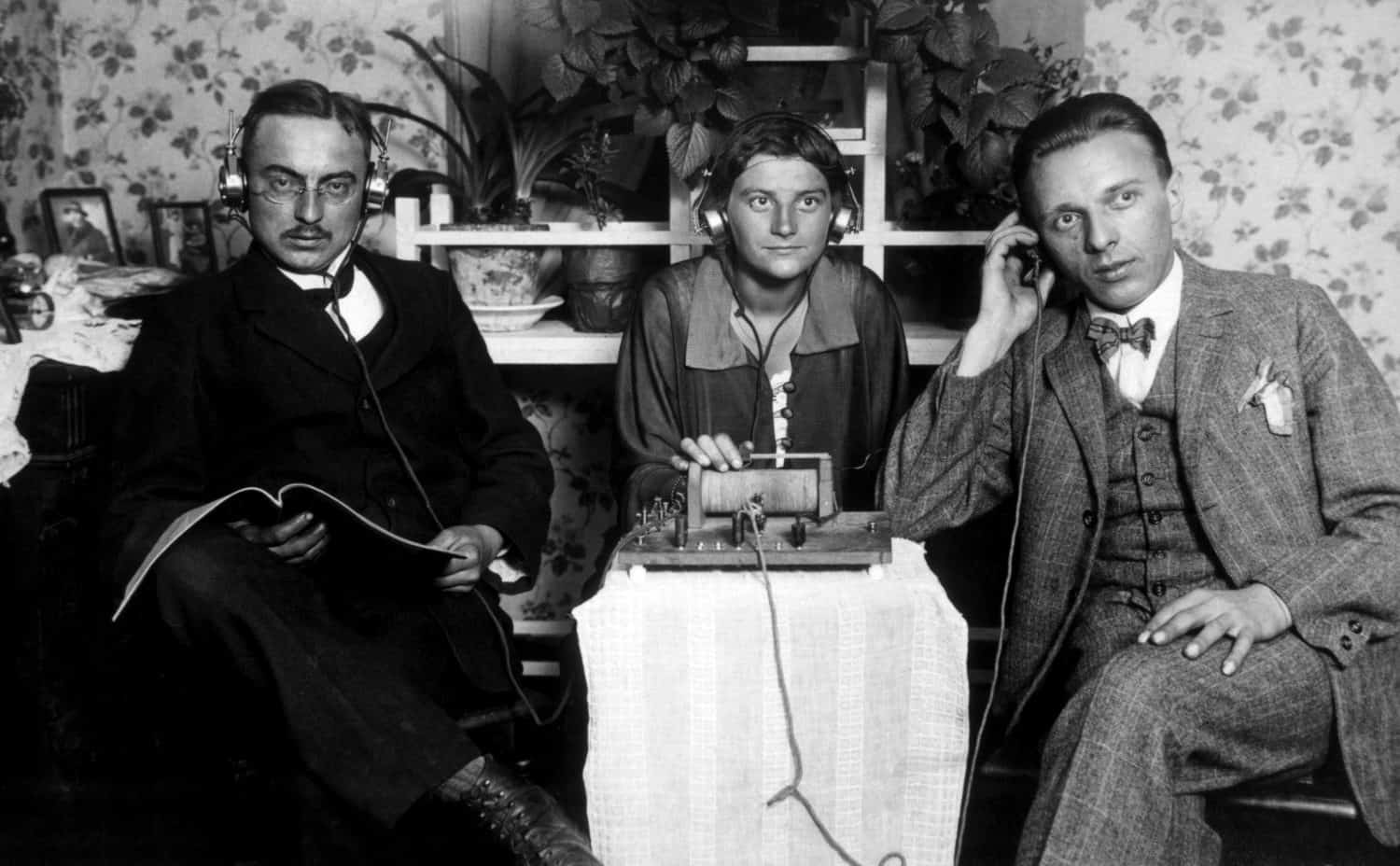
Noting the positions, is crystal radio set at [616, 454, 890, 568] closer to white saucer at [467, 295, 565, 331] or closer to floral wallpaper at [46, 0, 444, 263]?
white saucer at [467, 295, 565, 331]

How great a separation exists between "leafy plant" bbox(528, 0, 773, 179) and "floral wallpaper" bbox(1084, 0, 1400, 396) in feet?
3.64

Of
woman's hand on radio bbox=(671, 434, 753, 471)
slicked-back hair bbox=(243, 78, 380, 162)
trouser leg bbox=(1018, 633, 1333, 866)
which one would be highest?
slicked-back hair bbox=(243, 78, 380, 162)

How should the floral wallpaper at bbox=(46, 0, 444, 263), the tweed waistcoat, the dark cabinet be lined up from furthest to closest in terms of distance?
1. the floral wallpaper at bbox=(46, 0, 444, 263)
2. the dark cabinet
3. the tweed waistcoat

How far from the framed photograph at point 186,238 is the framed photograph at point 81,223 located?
5.1 inches

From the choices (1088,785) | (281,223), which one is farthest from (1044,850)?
(281,223)

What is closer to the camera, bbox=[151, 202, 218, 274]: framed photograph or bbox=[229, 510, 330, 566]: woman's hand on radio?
bbox=[229, 510, 330, 566]: woman's hand on radio

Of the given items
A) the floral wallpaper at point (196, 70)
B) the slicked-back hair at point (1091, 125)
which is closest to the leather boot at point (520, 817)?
the slicked-back hair at point (1091, 125)

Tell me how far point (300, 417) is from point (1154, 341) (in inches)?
65.2

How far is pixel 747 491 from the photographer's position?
2.02 meters

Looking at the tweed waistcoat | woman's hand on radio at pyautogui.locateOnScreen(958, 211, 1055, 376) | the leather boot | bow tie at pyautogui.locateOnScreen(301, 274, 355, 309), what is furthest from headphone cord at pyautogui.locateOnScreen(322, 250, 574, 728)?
the tweed waistcoat

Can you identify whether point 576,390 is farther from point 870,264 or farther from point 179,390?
point 179,390

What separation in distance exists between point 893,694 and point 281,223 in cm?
158

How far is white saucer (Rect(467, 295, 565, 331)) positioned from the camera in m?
3.19

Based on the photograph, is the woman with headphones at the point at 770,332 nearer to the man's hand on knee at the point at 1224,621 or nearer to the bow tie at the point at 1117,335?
the bow tie at the point at 1117,335
